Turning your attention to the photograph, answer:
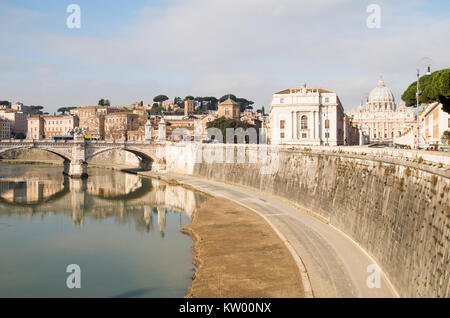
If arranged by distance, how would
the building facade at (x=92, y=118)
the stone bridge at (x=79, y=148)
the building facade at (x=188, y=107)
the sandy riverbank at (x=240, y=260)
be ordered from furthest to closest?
the building facade at (x=188, y=107)
the building facade at (x=92, y=118)
the stone bridge at (x=79, y=148)
the sandy riverbank at (x=240, y=260)

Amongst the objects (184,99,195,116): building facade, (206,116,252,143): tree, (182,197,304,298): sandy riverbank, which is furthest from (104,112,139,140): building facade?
(182,197,304,298): sandy riverbank

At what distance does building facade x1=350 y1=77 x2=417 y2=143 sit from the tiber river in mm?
136327

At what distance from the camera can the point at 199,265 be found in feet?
73.4

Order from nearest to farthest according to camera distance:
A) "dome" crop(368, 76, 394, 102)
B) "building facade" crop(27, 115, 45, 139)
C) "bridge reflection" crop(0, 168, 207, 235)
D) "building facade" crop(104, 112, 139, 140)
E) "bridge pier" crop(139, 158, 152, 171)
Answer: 1. "bridge reflection" crop(0, 168, 207, 235)
2. "bridge pier" crop(139, 158, 152, 171)
3. "building facade" crop(104, 112, 139, 140)
4. "building facade" crop(27, 115, 45, 139)
5. "dome" crop(368, 76, 394, 102)

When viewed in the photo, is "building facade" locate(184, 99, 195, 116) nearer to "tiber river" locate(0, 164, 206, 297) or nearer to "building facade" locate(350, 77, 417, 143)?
"building facade" locate(350, 77, 417, 143)

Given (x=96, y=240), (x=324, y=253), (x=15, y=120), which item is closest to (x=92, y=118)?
(x=15, y=120)

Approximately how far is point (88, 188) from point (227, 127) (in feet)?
131

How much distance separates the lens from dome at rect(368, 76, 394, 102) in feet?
633

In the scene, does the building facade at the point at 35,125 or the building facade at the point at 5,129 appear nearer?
the building facade at the point at 5,129

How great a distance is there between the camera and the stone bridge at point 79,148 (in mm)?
66562

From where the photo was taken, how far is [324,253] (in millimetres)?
22156

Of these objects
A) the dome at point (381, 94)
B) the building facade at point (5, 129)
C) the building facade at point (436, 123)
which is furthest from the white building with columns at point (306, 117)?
the dome at point (381, 94)

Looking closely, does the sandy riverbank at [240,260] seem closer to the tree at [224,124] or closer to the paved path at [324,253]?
the paved path at [324,253]

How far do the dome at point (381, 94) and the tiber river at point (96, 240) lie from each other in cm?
16112
